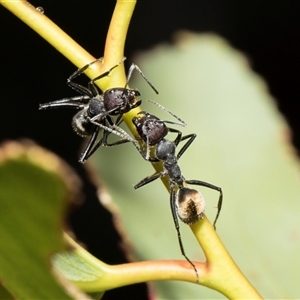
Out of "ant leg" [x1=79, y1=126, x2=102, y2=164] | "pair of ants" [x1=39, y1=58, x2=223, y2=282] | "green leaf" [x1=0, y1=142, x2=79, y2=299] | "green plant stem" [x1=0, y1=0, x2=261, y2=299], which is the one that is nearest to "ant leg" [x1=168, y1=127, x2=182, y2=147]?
Answer: "pair of ants" [x1=39, y1=58, x2=223, y2=282]

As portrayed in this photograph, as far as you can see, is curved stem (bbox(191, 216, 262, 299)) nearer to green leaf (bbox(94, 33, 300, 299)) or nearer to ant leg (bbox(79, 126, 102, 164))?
green leaf (bbox(94, 33, 300, 299))

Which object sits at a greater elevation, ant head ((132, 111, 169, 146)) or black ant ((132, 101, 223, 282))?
ant head ((132, 111, 169, 146))

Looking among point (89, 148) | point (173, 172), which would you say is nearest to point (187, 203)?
point (173, 172)

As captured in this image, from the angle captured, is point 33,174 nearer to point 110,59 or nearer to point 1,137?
point 110,59

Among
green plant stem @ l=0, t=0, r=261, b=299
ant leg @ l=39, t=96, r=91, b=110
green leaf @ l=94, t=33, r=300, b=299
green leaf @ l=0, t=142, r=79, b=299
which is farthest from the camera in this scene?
ant leg @ l=39, t=96, r=91, b=110

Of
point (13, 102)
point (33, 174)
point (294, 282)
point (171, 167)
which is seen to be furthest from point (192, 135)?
point (13, 102)

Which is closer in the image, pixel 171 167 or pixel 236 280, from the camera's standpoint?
pixel 236 280

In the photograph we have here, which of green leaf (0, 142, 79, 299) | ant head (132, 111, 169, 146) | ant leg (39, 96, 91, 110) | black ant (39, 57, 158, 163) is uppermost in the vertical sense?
ant leg (39, 96, 91, 110)
